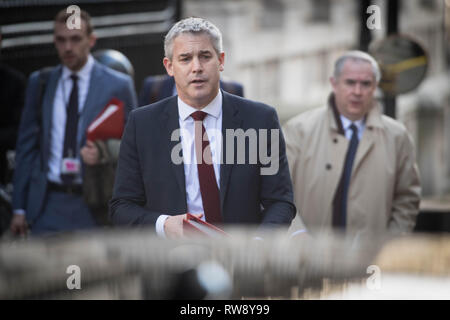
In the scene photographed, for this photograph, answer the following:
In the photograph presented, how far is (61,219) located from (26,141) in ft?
1.15

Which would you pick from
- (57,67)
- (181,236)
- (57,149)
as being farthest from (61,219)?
(181,236)

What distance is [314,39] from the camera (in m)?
7.43

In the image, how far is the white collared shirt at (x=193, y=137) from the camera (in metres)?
2.42

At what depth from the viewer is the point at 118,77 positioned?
3164mm

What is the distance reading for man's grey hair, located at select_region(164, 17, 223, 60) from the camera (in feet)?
7.83

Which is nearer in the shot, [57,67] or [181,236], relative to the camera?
[181,236]

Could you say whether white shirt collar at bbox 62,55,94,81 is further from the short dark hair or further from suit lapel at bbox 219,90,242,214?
suit lapel at bbox 219,90,242,214

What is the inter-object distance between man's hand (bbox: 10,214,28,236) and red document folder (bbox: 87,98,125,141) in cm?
56

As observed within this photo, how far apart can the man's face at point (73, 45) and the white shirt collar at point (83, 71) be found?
1 cm

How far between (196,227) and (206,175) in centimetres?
19

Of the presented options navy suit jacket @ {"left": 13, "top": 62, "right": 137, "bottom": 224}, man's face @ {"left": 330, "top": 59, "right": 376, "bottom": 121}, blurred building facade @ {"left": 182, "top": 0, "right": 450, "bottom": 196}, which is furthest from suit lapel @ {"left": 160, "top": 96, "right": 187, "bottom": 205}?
blurred building facade @ {"left": 182, "top": 0, "right": 450, "bottom": 196}

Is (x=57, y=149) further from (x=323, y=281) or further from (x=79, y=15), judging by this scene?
(x=323, y=281)

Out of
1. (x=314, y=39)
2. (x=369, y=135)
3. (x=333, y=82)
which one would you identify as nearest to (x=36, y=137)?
(x=333, y=82)
